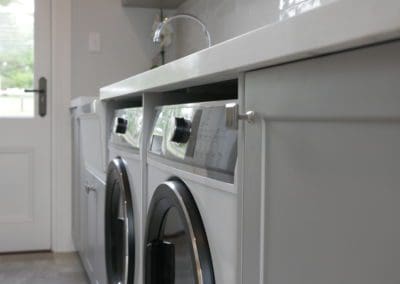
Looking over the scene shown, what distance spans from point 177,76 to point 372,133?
23.3 inches

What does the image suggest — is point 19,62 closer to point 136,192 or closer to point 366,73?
point 136,192

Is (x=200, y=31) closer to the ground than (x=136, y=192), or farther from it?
farther from it

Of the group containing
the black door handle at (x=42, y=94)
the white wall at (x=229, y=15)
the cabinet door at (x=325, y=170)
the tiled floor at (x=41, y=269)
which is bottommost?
the tiled floor at (x=41, y=269)

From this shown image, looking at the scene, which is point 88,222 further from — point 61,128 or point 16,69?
point 16,69

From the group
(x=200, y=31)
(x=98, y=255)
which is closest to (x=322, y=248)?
(x=98, y=255)

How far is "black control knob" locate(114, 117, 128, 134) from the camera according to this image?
157 cm

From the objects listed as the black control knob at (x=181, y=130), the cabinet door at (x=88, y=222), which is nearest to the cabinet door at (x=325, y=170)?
the black control knob at (x=181, y=130)

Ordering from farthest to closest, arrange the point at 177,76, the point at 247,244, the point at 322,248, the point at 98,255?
the point at 98,255 → the point at 177,76 → the point at 247,244 → the point at 322,248

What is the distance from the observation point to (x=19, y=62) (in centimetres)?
310

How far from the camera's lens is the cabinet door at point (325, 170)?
42 centimetres

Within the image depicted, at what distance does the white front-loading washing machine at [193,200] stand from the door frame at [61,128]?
2025mm

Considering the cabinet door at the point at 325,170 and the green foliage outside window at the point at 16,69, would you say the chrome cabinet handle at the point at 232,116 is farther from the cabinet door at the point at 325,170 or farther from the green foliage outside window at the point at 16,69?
the green foliage outside window at the point at 16,69

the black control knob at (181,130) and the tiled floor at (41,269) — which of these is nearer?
the black control knob at (181,130)

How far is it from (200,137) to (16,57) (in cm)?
250
